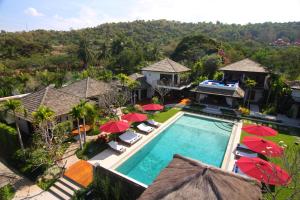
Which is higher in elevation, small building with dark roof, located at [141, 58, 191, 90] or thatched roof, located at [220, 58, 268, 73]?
thatched roof, located at [220, 58, 268, 73]

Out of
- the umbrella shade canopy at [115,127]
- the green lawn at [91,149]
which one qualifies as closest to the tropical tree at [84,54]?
the green lawn at [91,149]

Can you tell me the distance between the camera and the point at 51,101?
20.3 metres

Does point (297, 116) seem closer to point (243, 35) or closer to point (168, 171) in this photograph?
point (168, 171)

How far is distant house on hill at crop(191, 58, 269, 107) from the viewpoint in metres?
30.6

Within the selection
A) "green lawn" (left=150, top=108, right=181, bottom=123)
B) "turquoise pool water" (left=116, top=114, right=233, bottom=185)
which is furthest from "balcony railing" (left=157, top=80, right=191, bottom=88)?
"turquoise pool water" (left=116, top=114, right=233, bottom=185)

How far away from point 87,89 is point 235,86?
71.6 feet

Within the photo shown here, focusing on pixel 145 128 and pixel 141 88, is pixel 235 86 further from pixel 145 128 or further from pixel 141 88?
pixel 145 128

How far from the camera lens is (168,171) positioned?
9789 millimetres

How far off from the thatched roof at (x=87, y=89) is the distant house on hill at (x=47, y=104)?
3.90 m

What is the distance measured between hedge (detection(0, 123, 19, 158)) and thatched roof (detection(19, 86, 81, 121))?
1701 millimetres

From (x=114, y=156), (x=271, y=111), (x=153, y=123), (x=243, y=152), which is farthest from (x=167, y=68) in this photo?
(x=114, y=156)

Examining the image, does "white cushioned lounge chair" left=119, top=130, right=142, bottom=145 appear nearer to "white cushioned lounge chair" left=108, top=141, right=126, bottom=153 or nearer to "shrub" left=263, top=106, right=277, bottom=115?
"white cushioned lounge chair" left=108, top=141, right=126, bottom=153

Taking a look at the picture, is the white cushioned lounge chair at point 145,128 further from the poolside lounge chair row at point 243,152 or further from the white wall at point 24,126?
the white wall at point 24,126

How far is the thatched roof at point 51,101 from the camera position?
1959 centimetres
